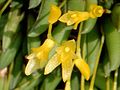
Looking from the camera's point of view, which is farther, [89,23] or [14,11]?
[14,11]

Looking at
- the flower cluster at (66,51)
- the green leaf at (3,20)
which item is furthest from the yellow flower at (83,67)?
the green leaf at (3,20)

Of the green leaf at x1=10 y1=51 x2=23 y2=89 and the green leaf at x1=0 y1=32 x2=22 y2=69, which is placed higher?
the green leaf at x1=0 y1=32 x2=22 y2=69

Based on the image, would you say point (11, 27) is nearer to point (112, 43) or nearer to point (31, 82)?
point (31, 82)

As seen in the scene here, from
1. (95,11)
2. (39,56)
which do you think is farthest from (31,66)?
(95,11)

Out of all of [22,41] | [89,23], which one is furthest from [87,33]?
[22,41]

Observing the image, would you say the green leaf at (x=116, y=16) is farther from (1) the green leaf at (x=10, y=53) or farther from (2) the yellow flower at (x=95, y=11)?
(1) the green leaf at (x=10, y=53)

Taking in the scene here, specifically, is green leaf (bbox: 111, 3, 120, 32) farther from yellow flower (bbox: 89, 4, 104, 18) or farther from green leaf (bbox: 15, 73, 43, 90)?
green leaf (bbox: 15, 73, 43, 90)

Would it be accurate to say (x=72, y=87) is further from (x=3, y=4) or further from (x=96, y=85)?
(x=3, y=4)

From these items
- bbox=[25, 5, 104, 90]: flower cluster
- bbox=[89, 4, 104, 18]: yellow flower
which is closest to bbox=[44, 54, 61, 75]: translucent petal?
bbox=[25, 5, 104, 90]: flower cluster
